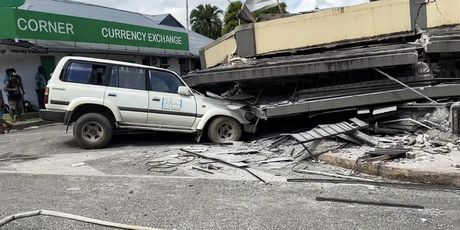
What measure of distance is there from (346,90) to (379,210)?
4805 millimetres

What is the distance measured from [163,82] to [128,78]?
0.72 m

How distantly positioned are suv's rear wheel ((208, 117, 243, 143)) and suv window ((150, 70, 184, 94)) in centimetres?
Answer: 110

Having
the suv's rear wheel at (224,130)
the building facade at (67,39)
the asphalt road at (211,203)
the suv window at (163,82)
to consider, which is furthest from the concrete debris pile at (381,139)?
the building facade at (67,39)

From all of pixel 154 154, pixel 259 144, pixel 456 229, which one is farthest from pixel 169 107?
pixel 456 229

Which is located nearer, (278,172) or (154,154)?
(278,172)

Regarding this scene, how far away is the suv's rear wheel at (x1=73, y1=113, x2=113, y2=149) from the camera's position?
31.6 ft

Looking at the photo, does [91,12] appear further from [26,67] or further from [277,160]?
[277,160]

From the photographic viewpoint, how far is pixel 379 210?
5387mm

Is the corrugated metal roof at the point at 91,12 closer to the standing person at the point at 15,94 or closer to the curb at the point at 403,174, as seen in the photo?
the standing person at the point at 15,94

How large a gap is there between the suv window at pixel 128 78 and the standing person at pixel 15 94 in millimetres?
6713

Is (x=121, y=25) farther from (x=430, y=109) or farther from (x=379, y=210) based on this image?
(x=379, y=210)

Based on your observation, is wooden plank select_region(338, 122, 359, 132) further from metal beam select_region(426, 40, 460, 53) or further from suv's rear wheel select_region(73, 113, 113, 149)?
suv's rear wheel select_region(73, 113, 113, 149)

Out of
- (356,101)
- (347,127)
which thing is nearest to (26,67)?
(356,101)

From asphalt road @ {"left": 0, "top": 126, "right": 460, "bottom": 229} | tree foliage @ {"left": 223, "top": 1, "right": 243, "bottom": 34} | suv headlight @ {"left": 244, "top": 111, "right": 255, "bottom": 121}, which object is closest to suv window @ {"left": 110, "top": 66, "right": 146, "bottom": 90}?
suv headlight @ {"left": 244, "top": 111, "right": 255, "bottom": 121}
